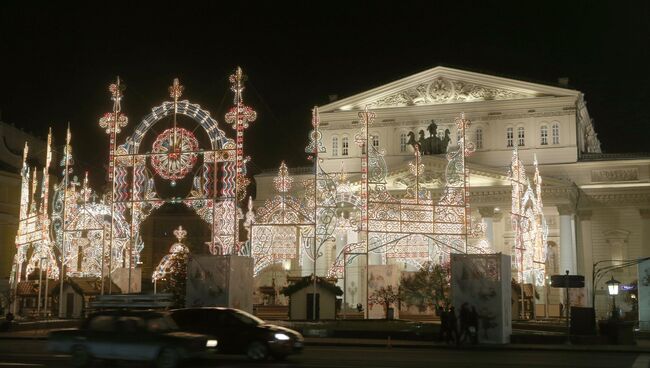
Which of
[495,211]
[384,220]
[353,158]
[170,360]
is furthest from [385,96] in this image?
[170,360]

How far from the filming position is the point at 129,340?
19.9 meters

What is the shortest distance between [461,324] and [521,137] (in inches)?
1540

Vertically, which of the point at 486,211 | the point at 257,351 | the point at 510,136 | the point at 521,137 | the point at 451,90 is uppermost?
the point at 451,90

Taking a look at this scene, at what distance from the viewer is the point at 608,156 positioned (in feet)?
218

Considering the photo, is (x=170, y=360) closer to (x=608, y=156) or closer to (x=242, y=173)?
(x=242, y=173)

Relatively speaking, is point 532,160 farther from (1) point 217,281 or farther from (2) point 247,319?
(2) point 247,319

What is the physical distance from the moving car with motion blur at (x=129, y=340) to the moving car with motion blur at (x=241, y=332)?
2413 millimetres

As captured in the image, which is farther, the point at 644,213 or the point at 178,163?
the point at 644,213

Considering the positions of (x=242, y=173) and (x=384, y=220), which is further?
(x=384, y=220)

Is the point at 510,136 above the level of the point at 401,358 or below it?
above

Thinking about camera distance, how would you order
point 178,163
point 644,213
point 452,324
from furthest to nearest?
point 644,213 < point 178,163 < point 452,324

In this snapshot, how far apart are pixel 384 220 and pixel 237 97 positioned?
9567 millimetres

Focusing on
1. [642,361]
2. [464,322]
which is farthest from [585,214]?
[642,361]

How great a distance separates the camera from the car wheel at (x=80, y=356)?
20.4m
